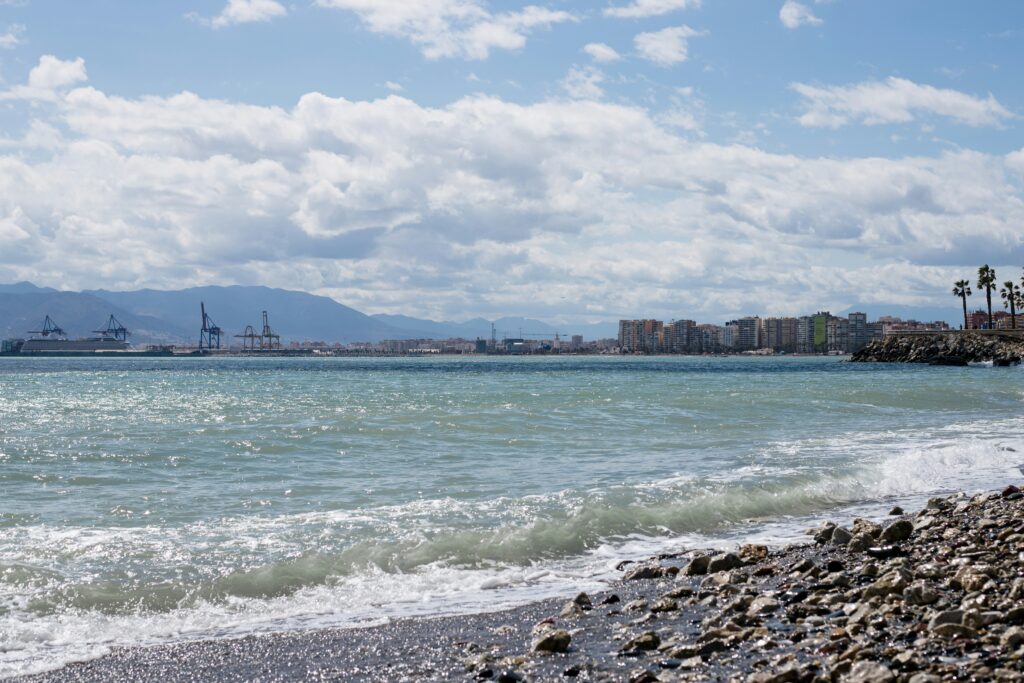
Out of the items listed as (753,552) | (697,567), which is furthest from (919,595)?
(753,552)

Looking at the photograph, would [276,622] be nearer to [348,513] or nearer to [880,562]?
[348,513]

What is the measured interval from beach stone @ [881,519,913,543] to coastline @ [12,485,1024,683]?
0.41 m

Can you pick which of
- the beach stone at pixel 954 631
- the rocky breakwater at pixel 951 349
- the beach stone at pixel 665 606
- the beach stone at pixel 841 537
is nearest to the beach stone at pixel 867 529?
the beach stone at pixel 841 537

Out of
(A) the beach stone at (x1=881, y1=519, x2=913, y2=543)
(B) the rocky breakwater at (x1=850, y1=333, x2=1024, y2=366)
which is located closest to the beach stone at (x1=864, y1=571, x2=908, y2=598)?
(A) the beach stone at (x1=881, y1=519, x2=913, y2=543)

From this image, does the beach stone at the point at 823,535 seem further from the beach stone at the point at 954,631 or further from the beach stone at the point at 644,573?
the beach stone at the point at 954,631

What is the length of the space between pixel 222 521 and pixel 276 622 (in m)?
4.68

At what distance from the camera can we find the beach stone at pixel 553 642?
708 centimetres

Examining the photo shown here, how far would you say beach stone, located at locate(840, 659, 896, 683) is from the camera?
18.5ft

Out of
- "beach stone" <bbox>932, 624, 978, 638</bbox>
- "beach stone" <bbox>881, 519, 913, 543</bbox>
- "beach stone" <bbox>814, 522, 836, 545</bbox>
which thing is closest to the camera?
"beach stone" <bbox>932, 624, 978, 638</bbox>

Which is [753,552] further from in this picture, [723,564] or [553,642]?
[553,642]

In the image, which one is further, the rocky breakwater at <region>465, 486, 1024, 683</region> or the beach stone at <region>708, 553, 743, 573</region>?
the beach stone at <region>708, 553, 743, 573</region>

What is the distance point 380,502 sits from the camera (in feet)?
47.7

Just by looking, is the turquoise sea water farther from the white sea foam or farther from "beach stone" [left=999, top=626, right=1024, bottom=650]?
"beach stone" [left=999, top=626, right=1024, bottom=650]

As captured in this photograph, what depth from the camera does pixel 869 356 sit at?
148500 millimetres
